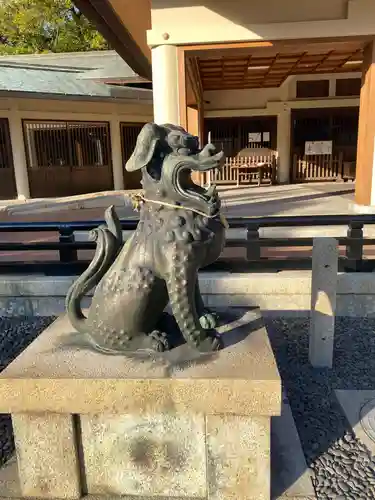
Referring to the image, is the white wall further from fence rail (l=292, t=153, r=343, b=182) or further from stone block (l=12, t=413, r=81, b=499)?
stone block (l=12, t=413, r=81, b=499)

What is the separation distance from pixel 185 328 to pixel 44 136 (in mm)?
12474

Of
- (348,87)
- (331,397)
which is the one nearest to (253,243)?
(331,397)

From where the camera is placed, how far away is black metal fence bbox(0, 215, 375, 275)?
405 cm

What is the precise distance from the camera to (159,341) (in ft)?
6.93

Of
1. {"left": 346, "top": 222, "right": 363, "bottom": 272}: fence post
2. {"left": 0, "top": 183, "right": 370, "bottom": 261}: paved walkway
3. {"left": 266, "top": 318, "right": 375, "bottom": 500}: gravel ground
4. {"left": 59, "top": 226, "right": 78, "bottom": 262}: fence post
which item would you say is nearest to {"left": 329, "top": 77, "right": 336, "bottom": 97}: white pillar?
{"left": 0, "top": 183, "right": 370, "bottom": 261}: paved walkway

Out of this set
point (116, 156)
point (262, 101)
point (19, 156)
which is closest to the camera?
point (19, 156)

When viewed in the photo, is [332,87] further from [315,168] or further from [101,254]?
[101,254]

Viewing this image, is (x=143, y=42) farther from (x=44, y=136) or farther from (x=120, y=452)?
(x=120, y=452)

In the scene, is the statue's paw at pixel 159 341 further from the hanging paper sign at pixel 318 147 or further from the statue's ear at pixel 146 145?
the hanging paper sign at pixel 318 147

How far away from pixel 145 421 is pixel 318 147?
47.0ft

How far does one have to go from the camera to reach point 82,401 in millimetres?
1888

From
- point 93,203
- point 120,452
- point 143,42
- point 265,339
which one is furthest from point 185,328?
point 93,203

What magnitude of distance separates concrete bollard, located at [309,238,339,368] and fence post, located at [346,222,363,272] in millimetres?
989

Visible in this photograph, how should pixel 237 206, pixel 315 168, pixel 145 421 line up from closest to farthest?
pixel 145 421 → pixel 237 206 → pixel 315 168
